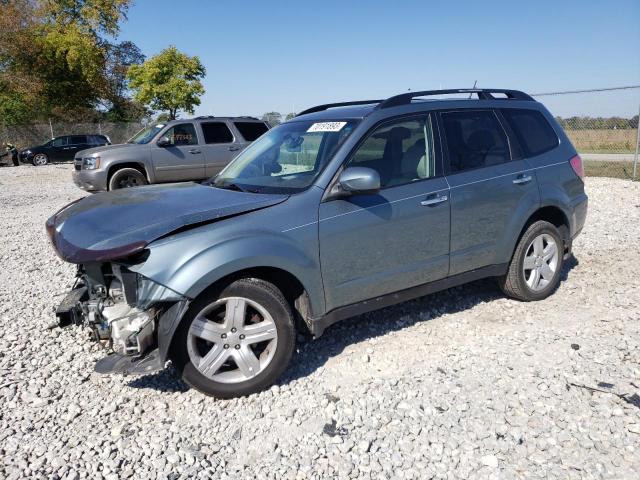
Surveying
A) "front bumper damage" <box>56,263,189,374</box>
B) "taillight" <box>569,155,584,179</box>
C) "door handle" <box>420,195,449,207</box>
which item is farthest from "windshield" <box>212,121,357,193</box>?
"taillight" <box>569,155,584,179</box>

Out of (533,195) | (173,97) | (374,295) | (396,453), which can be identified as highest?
(173,97)

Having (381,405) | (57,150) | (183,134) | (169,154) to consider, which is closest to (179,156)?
(169,154)

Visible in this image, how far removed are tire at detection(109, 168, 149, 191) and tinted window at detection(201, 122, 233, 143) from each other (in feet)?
5.67

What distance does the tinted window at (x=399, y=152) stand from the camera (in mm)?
3652

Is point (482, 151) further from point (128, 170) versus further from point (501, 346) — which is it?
point (128, 170)

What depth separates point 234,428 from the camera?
296 centimetres

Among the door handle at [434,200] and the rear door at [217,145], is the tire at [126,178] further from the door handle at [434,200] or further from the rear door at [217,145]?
the door handle at [434,200]

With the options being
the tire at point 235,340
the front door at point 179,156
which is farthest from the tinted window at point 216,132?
the tire at point 235,340

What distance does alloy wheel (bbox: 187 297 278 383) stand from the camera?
3.05m

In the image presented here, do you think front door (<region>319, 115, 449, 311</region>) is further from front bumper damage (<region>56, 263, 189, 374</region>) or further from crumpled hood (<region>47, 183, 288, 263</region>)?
front bumper damage (<region>56, 263, 189, 374</region>)

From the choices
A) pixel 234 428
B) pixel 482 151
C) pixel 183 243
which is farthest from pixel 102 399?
pixel 482 151

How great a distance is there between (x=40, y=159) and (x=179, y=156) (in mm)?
16712

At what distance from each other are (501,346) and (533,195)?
1.41m

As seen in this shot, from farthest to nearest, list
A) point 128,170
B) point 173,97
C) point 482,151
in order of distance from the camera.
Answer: point 173,97
point 128,170
point 482,151
